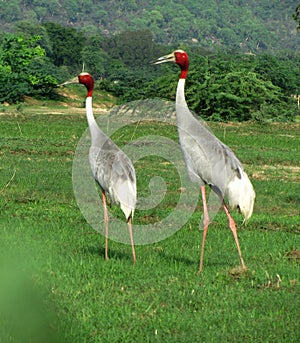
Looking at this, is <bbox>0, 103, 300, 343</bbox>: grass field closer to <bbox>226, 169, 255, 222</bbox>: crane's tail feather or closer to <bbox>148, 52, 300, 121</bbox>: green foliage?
<bbox>226, 169, 255, 222</bbox>: crane's tail feather

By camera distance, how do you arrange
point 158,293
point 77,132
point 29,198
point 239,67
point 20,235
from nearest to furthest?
point 158,293 → point 20,235 → point 29,198 → point 77,132 → point 239,67

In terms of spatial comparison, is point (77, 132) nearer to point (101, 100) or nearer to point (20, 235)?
point (20, 235)

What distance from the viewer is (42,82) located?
54781 mm

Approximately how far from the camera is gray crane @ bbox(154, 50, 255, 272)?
712 cm

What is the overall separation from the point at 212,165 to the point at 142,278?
55.1 inches

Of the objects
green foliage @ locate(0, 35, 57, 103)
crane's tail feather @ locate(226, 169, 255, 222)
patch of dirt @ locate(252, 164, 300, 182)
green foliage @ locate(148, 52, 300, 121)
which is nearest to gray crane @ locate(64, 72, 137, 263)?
crane's tail feather @ locate(226, 169, 255, 222)

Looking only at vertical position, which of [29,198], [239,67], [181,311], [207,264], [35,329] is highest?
[35,329]

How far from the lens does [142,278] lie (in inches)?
266

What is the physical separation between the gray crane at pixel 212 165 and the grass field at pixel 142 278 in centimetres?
61

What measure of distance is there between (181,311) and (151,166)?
12.5 m

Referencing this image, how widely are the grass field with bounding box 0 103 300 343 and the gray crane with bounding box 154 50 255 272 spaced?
2.01 ft

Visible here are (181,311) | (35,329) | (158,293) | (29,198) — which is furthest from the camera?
(29,198)

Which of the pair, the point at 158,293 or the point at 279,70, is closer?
the point at 158,293

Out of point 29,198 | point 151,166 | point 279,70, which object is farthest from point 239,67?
point 29,198
